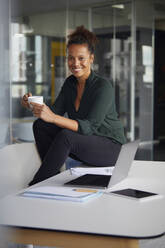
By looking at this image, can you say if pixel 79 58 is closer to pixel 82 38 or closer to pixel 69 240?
pixel 82 38

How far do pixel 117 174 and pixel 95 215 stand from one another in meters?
0.47

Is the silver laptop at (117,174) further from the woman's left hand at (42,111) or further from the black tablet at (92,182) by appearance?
the woman's left hand at (42,111)

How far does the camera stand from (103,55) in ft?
25.1

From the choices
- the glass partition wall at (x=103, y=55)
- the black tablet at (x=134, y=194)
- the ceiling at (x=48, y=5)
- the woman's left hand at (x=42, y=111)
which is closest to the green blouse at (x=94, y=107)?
the woman's left hand at (x=42, y=111)

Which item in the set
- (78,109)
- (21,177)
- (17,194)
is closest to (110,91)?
(78,109)

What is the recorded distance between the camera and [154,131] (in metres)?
7.71

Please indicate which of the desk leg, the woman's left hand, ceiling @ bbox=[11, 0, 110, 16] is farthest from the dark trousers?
ceiling @ bbox=[11, 0, 110, 16]

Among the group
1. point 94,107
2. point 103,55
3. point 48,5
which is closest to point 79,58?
point 94,107

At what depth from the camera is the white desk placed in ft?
3.99

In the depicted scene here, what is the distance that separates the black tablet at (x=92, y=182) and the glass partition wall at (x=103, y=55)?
14.4 ft

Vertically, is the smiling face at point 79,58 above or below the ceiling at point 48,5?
below

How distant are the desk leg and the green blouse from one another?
1.25 metres

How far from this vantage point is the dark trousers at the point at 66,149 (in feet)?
7.41

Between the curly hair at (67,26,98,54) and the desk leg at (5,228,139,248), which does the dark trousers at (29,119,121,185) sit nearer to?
the curly hair at (67,26,98,54)
